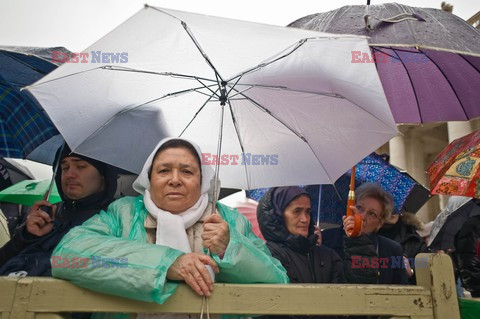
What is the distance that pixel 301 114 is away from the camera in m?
3.01

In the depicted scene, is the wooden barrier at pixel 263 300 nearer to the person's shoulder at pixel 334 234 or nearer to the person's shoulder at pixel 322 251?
the person's shoulder at pixel 322 251

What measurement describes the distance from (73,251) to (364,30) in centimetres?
256

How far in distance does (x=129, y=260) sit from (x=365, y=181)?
3.44m

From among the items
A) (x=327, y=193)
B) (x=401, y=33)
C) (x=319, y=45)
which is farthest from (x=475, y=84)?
(x=319, y=45)

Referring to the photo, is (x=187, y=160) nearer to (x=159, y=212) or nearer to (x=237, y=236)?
(x=159, y=212)

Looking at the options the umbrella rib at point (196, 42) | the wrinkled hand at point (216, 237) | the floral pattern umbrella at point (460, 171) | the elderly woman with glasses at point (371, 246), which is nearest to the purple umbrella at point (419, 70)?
the floral pattern umbrella at point (460, 171)

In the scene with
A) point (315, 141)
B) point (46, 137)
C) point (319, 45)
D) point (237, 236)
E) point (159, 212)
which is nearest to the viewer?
point (237, 236)

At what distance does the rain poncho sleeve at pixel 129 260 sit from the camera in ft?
4.96

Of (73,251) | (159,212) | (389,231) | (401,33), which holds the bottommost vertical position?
(73,251)

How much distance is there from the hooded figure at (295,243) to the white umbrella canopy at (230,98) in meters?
0.52

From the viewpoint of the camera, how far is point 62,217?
292 centimetres

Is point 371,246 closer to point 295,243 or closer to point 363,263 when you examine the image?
point 363,263

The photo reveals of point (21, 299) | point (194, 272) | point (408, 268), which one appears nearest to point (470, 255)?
point (408, 268)

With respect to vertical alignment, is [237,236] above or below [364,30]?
below
